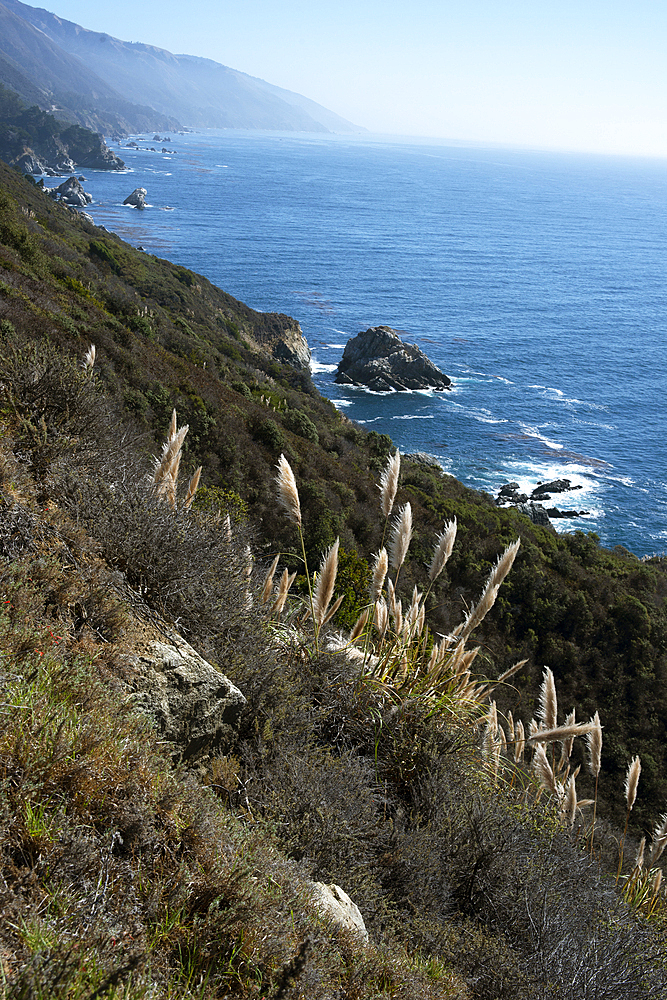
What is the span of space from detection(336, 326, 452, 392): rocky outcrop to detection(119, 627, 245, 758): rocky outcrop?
152 feet

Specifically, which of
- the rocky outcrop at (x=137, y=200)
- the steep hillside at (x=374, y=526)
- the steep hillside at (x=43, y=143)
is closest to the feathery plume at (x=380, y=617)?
the steep hillside at (x=374, y=526)

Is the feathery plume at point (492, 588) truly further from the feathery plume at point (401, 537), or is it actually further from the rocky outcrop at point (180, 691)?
the rocky outcrop at point (180, 691)

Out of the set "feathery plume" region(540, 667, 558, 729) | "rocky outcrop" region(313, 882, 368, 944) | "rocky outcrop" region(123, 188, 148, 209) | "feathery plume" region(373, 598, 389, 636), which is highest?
"rocky outcrop" region(123, 188, 148, 209)

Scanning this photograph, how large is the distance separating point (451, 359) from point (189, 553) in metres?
54.7

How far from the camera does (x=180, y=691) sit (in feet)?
10.4

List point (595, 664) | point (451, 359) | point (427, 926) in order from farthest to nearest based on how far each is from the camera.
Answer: point (451, 359)
point (595, 664)
point (427, 926)

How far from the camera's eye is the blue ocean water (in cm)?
3988

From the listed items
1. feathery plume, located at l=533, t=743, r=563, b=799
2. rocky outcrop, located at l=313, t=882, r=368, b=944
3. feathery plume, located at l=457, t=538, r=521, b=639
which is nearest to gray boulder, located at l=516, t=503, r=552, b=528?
feathery plume, located at l=533, t=743, r=563, b=799

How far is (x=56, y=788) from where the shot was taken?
1973 millimetres

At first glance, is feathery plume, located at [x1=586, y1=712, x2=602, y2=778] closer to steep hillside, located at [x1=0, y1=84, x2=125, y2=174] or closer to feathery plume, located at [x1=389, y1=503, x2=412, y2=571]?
feathery plume, located at [x1=389, y1=503, x2=412, y2=571]

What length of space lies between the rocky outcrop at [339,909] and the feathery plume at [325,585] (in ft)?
6.24

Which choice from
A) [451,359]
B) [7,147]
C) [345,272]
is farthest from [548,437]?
[7,147]

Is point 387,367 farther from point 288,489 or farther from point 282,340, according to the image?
point 288,489

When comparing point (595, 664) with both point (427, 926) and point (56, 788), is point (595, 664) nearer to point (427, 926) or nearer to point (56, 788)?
point (427, 926)
